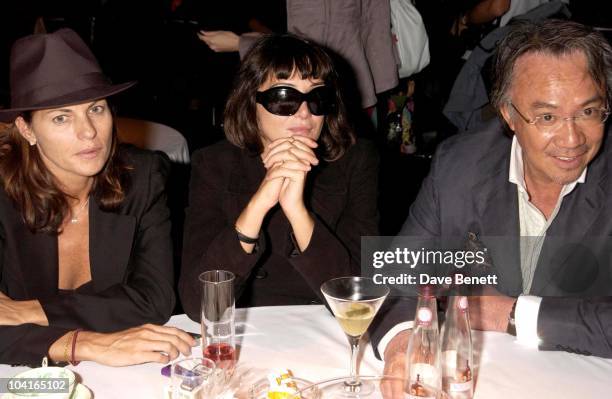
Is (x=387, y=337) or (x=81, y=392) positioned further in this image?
(x=387, y=337)

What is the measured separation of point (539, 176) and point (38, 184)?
193 cm

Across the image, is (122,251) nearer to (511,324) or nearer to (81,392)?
(81,392)

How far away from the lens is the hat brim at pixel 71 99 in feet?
7.57

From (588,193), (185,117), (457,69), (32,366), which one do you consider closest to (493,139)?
(588,193)

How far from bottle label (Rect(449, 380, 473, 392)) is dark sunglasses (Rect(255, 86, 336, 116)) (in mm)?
1305

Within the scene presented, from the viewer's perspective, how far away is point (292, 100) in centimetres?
258

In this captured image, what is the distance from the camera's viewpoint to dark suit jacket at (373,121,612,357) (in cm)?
237

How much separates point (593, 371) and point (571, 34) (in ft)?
4.04

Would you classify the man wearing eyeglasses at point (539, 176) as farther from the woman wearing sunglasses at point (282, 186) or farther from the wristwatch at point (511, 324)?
the woman wearing sunglasses at point (282, 186)

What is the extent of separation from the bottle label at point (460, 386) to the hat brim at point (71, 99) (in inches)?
60.6

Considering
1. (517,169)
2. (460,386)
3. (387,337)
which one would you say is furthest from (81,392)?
(517,169)

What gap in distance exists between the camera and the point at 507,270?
98.0 inches

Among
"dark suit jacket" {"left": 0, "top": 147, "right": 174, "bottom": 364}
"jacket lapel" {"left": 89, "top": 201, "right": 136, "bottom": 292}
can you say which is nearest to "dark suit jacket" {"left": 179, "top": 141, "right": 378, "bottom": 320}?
"dark suit jacket" {"left": 0, "top": 147, "right": 174, "bottom": 364}

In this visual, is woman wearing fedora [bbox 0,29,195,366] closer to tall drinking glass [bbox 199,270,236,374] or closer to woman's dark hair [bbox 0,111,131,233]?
woman's dark hair [bbox 0,111,131,233]
